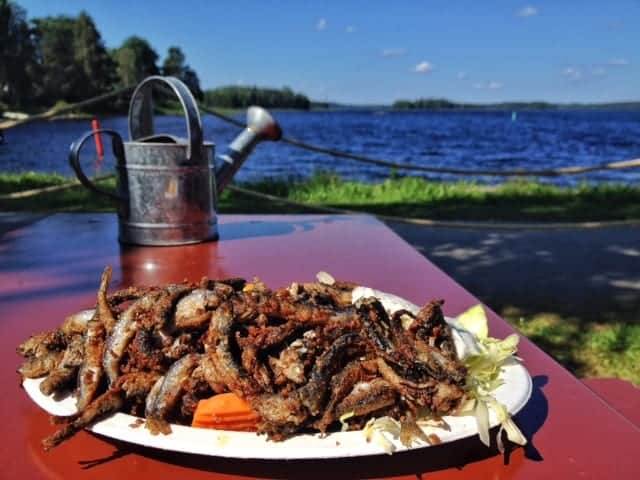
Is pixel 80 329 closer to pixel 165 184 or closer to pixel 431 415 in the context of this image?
pixel 431 415

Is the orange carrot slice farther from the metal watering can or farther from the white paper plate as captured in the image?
the metal watering can

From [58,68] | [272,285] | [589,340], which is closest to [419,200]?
[589,340]

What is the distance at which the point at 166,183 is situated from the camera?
2.25 meters

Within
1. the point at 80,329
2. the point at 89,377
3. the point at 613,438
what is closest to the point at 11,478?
the point at 89,377

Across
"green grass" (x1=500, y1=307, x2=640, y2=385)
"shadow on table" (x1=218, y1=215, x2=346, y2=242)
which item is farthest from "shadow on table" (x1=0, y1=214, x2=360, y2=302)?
"green grass" (x1=500, y1=307, x2=640, y2=385)

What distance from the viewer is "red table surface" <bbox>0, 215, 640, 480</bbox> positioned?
2.77ft

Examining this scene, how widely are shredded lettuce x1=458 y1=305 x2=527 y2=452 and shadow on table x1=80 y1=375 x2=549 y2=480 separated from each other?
0.16ft

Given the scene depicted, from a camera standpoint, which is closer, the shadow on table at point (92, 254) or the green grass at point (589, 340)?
the shadow on table at point (92, 254)

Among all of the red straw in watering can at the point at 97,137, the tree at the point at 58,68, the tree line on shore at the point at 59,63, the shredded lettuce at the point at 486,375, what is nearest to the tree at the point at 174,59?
the tree line on shore at the point at 59,63

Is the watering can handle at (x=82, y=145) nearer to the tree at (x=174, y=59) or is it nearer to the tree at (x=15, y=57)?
the tree at (x=15, y=57)

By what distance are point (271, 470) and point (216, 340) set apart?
20 cm

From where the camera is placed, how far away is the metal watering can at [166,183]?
87.7 inches

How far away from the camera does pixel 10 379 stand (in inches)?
45.6

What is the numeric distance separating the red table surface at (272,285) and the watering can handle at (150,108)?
426mm
